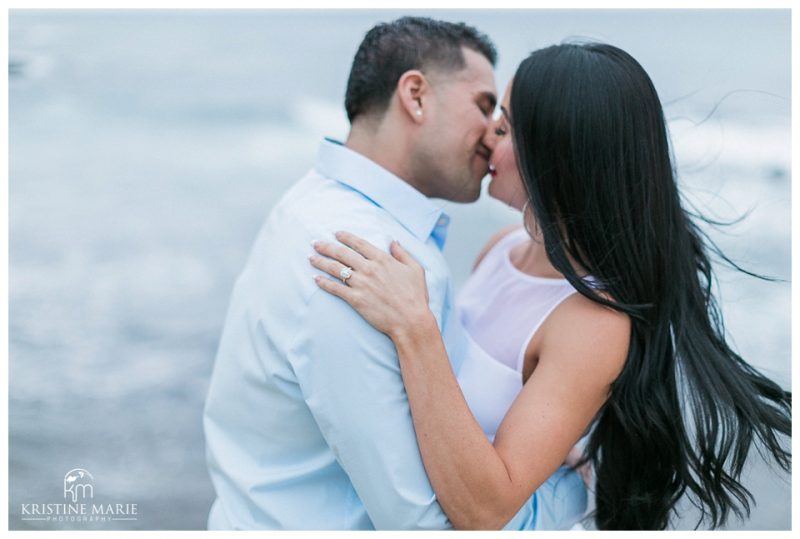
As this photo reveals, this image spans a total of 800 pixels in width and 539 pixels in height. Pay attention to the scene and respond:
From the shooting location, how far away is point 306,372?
6.09 ft

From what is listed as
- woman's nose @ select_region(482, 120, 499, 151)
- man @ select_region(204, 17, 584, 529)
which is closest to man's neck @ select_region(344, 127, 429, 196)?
man @ select_region(204, 17, 584, 529)

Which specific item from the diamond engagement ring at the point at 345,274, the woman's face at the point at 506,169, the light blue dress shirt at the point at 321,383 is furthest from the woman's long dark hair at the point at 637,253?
the diamond engagement ring at the point at 345,274

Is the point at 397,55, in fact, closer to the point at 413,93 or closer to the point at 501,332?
the point at 413,93

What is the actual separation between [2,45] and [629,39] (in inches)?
256

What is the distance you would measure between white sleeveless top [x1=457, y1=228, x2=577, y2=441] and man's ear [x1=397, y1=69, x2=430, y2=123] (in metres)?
0.56

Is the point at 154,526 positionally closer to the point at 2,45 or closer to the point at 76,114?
the point at 2,45

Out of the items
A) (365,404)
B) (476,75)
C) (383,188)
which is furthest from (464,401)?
(476,75)

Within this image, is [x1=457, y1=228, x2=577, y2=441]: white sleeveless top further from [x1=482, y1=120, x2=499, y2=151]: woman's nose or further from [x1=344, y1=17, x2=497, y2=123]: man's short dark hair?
[x1=344, y1=17, x2=497, y2=123]: man's short dark hair

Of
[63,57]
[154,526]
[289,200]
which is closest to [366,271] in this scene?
[289,200]

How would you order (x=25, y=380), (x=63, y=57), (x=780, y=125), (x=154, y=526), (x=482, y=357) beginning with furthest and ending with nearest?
(x=63, y=57), (x=780, y=125), (x=25, y=380), (x=154, y=526), (x=482, y=357)

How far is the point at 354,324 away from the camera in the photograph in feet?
6.00

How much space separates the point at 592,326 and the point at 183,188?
712 cm

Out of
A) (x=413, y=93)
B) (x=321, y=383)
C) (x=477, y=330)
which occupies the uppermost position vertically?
(x=413, y=93)

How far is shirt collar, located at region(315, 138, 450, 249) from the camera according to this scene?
2.16m
